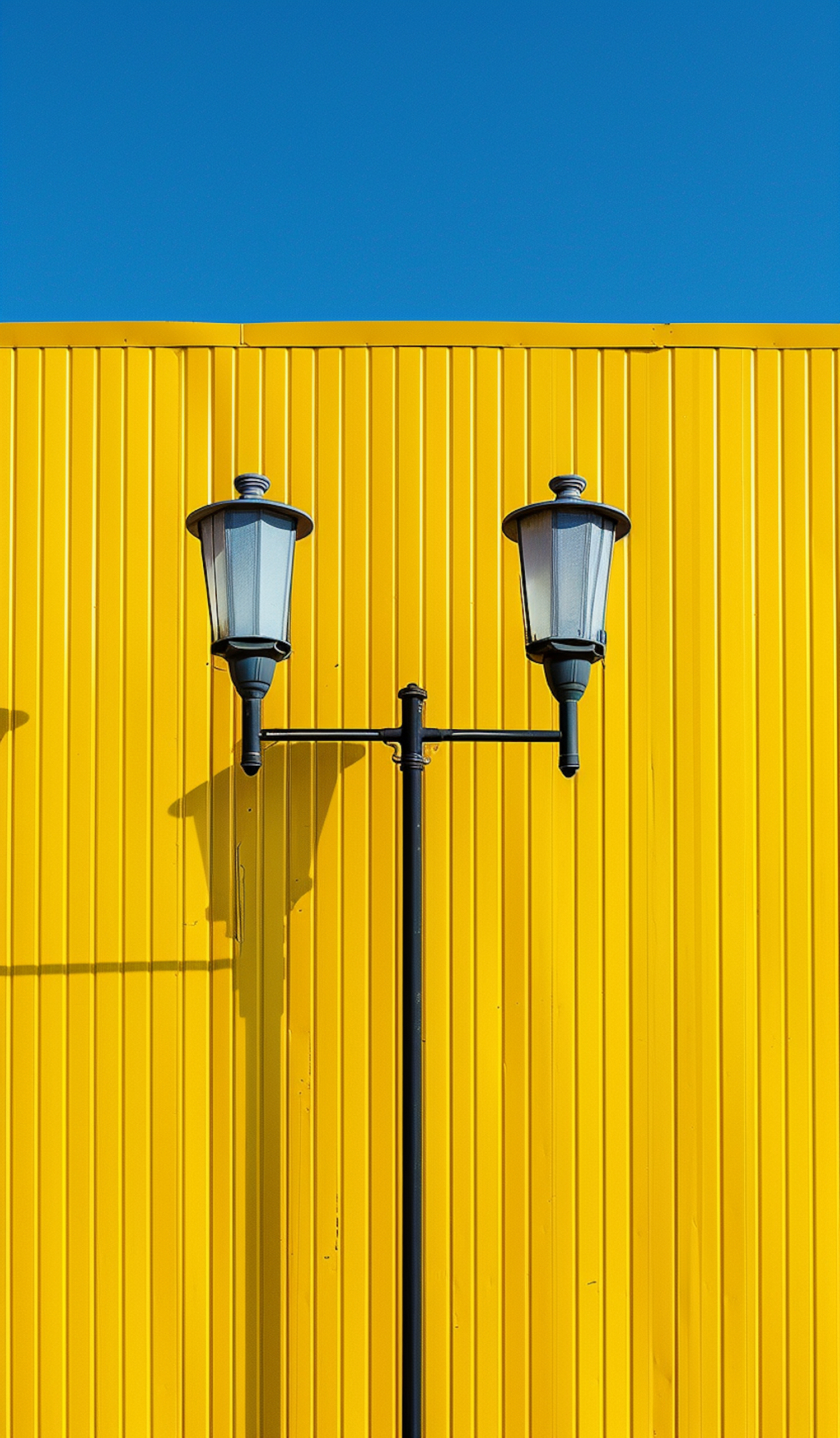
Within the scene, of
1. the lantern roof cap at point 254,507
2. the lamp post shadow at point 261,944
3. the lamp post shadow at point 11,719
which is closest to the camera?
the lantern roof cap at point 254,507

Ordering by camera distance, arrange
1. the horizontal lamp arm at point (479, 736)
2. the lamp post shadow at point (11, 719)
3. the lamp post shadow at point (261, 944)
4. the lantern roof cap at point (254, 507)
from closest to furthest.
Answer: the lantern roof cap at point (254, 507), the horizontal lamp arm at point (479, 736), the lamp post shadow at point (261, 944), the lamp post shadow at point (11, 719)

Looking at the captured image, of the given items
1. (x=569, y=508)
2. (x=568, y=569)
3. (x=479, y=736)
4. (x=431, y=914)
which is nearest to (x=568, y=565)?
(x=568, y=569)

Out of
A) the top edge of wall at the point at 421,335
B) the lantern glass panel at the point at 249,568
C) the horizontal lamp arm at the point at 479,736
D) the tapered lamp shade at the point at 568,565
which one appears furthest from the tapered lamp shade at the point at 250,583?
the top edge of wall at the point at 421,335

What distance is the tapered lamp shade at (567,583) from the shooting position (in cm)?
213

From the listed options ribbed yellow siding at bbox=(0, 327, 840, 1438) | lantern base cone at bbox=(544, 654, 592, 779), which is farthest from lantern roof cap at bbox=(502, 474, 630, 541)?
ribbed yellow siding at bbox=(0, 327, 840, 1438)

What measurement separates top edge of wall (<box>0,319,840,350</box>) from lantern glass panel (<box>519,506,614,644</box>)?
109 centimetres

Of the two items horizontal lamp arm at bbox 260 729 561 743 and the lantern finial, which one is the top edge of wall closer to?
the lantern finial

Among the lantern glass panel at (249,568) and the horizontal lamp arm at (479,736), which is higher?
the lantern glass panel at (249,568)

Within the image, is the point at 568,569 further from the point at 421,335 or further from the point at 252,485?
the point at 421,335

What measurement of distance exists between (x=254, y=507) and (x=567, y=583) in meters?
0.71

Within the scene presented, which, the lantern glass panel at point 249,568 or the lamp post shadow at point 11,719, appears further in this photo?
the lamp post shadow at point 11,719

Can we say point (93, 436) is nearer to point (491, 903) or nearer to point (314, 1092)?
point (491, 903)

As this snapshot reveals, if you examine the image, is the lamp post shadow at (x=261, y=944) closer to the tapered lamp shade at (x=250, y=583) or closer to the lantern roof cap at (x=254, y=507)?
the tapered lamp shade at (x=250, y=583)

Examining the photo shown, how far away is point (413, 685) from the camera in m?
2.25
